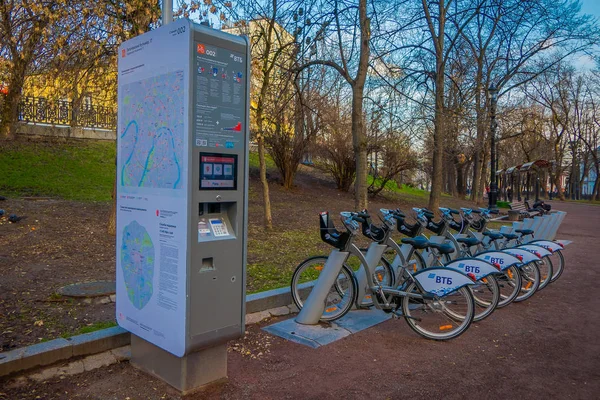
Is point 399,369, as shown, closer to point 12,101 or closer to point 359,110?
point 359,110

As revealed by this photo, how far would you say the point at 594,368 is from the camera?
4367 millimetres

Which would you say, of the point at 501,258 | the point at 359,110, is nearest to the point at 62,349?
the point at 501,258

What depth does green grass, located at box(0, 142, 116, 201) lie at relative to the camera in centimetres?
1302

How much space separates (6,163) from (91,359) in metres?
13.0

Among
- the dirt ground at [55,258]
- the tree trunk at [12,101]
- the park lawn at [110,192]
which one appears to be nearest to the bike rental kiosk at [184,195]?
the dirt ground at [55,258]

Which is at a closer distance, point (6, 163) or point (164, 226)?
point (164, 226)

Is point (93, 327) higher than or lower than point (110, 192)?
lower

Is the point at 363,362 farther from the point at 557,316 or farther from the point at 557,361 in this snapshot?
the point at 557,316

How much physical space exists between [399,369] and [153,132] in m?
2.81

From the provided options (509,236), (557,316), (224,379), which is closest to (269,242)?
(509,236)

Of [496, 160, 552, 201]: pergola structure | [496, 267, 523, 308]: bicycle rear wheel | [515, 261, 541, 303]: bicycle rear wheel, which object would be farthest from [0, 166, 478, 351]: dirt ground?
[496, 160, 552, 201]: pergola structure

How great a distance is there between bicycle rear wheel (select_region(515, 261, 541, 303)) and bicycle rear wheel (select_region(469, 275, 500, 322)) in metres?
1.00

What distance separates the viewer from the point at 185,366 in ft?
11.6

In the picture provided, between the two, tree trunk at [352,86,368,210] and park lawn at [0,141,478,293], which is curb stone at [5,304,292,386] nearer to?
park lawn at [0,141,478,293]
